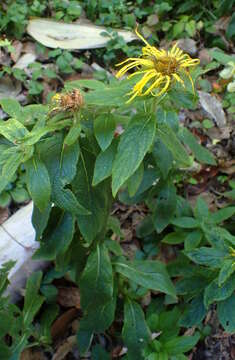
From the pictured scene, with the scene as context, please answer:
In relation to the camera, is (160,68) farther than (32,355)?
No

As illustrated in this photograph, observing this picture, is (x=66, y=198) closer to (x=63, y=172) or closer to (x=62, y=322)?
(x=63, y=172)

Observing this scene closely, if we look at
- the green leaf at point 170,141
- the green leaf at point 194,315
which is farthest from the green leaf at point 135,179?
the green leaf at point 194,315

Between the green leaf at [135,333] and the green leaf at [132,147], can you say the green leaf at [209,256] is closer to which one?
the green leaf at [135,333]

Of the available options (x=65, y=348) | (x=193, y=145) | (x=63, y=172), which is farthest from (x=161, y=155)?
(x=65, y=348)

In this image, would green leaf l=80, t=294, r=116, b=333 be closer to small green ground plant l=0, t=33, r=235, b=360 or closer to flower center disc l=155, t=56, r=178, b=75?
small green ground plant l=0, t=33, r=235, b=360

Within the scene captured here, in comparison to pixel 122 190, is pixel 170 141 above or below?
above

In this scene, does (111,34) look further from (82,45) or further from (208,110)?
(208,110)
